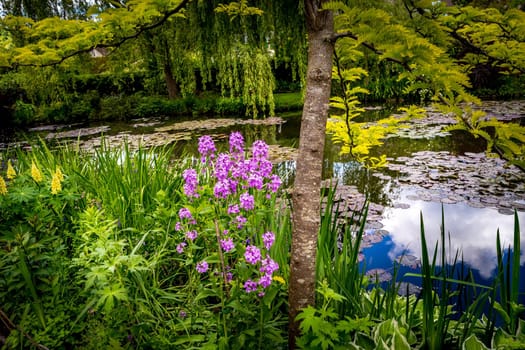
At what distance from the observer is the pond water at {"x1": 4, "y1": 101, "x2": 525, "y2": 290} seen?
→ 3564mm

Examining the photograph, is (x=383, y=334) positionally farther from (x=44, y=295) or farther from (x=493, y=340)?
(x=44, y=295)

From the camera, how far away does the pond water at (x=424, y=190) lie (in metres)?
3.56

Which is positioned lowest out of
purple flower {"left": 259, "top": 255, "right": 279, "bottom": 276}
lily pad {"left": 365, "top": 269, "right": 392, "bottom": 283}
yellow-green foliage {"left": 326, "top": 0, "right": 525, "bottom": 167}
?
lily pad {"left": 365, "top": 269, "right": 392, "bottom": 283}

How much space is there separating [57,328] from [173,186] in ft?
4.89

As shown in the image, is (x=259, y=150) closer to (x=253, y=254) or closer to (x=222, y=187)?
(x=222, y=187)

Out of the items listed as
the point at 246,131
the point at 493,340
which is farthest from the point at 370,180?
the point at 246,131

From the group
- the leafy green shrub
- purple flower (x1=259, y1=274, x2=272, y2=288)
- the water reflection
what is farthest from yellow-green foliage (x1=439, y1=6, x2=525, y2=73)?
the leafy green shrub

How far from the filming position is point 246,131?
29.6 feet

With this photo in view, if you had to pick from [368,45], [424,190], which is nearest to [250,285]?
[368,45]

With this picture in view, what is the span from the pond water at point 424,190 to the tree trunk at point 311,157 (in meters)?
0.67

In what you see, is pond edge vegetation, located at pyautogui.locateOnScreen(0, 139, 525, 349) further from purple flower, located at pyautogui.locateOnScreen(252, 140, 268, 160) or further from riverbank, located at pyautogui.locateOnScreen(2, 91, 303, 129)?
riverbank, located at pyautogui.locateOnScreen(2, 91, 303, 129)

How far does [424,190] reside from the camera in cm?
477

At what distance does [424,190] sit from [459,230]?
3.41ft

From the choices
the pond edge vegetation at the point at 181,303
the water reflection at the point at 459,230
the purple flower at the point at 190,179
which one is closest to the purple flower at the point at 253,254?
the pond edge vegetation at the point at 181,303
